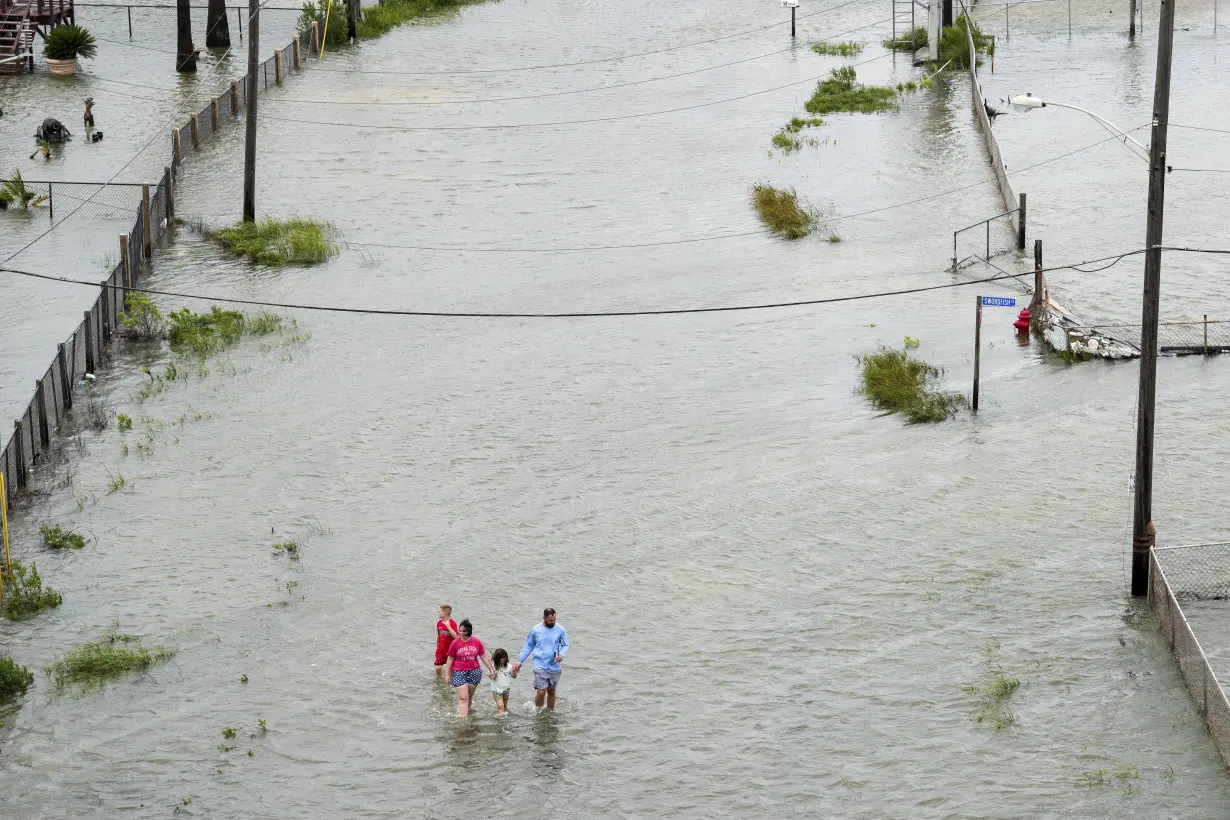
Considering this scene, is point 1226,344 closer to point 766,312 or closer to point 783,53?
point 766,312

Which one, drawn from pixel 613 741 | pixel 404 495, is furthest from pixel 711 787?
pixel 404 495

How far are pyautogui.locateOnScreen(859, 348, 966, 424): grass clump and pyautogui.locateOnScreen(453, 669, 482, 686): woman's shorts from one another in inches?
518

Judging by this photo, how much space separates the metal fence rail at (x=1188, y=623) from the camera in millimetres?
19453

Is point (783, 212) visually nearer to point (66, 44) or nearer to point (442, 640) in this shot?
point (442, 640)

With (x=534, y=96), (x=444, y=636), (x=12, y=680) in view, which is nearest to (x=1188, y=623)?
(x=444, y=636)

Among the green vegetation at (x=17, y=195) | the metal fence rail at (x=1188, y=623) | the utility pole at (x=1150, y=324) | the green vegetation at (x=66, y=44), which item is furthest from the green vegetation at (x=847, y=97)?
the metal fence rail at (x=1188, y=623)

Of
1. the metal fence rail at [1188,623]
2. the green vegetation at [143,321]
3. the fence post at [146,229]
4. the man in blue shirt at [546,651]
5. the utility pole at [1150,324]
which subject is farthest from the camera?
the fence post at [146,229]

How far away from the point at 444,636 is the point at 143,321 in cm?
1769

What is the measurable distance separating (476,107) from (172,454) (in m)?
32.5

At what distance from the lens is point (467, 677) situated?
20.7 meters

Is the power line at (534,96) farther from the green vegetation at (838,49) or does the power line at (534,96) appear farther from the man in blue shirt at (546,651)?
the man in blue shirt at (546,651)

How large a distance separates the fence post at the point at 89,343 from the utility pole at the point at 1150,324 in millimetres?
21234

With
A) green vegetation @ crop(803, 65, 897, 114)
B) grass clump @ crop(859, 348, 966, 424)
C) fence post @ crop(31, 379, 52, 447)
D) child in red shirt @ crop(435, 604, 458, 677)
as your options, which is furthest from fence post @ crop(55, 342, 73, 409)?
green vegetation @ crop(803, 65, 897, 114)

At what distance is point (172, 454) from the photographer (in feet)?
99.7
